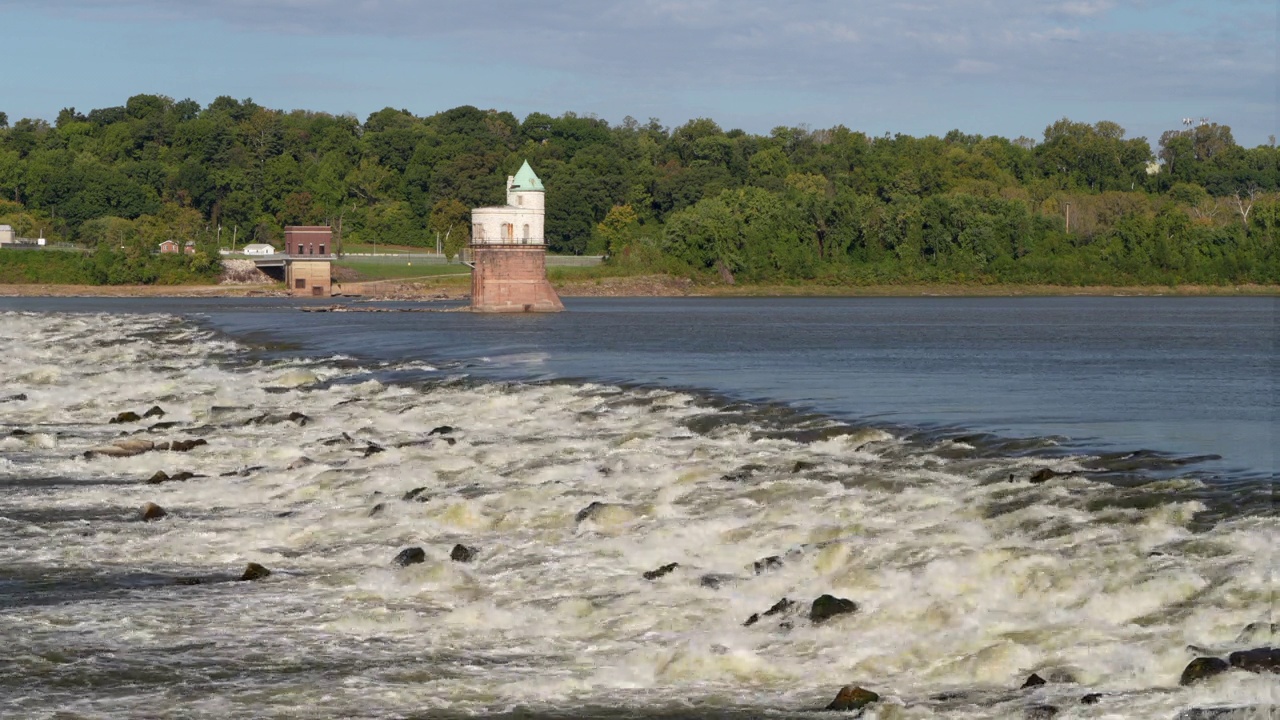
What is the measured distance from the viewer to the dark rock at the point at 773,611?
1670 centimetres

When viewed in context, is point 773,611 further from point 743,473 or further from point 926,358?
point 926,358

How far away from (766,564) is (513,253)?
302 ft

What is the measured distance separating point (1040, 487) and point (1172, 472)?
12.0 feet

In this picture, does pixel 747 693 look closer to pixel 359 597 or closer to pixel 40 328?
pixel 359 597

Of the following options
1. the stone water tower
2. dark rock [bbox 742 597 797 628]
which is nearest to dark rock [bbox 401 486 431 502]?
dark rock [bbox 742 597 797 628]

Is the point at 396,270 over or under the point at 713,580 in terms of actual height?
over

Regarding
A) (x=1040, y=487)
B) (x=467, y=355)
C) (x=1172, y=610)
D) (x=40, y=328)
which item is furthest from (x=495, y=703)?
(x=40, y=328)

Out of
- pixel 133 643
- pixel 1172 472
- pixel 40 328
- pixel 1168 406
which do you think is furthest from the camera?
pixel 40 328

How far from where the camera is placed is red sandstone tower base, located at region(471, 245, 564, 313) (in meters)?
110


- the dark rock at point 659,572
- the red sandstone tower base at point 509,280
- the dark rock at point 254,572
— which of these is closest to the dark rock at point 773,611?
the dark rock at point 659,572

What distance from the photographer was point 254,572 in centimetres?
1936

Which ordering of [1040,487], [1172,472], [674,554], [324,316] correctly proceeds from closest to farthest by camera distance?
[674,554], [1040,487], [1172,472], [324,316]

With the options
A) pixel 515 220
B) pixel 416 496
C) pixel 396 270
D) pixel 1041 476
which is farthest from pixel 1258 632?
pixel 396 270

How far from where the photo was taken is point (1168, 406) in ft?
128
